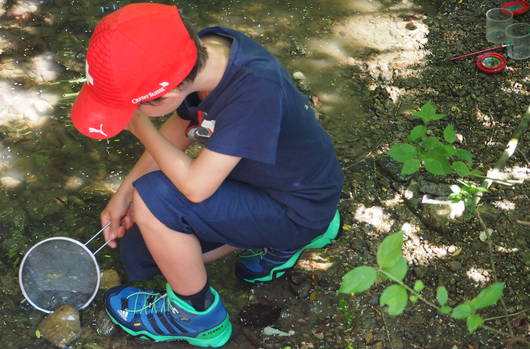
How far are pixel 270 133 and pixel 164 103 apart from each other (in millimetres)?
324

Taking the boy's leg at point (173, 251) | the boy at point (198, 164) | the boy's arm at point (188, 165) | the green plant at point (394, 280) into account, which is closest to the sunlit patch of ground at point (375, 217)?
the boy at point (198, 164)

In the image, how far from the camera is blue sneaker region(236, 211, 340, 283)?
2.41 meters

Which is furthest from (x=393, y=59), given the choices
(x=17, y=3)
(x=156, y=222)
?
(x=17, y=3)

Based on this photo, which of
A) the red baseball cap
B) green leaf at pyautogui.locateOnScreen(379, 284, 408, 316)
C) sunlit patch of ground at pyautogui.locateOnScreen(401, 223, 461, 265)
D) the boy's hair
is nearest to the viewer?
green leaf at pyautogui.locateOnScreen(379, 284, 408, 316)

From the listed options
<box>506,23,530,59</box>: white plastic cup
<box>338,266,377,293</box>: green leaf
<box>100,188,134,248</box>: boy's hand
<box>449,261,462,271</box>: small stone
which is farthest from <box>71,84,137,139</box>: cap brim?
<box>506,23,530,59</box>: white plastic cup

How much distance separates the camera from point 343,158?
2.89m

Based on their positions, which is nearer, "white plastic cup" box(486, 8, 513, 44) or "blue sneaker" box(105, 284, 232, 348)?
"blue sneaker" box(105, 284, 232, 348)

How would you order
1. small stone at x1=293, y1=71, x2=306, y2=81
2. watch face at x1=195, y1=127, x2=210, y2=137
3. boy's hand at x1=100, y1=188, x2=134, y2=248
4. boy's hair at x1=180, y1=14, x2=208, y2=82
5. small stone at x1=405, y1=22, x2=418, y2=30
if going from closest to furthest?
boy's hair at x1=180, y1=14, x2=208, y2=82, watch face at x1=195, y1=127, x2=210, y2=137, boy's hand at x1=100, y1=188, x2=134, y2=248, small stone at x1=293, y1=71, x2=306, y2=81, small stone at x1=405, y1=22, x2=418, y2=30

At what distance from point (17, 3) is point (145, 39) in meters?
2.32

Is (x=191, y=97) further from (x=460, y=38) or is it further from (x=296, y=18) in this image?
(x=460, y=38)

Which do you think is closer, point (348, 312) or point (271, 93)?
point (271, 93)

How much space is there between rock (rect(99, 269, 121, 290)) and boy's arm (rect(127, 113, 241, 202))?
694 mm

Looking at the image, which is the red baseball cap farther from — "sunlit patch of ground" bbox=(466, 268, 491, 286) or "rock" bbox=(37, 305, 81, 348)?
"sunlit patch of ground" bbox=(466, 268, 491, 286)

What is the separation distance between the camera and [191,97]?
203cm
